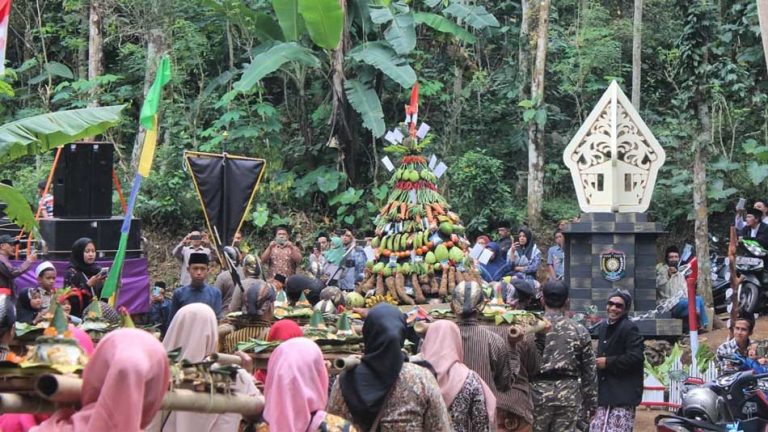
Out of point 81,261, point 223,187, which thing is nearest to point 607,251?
point 223,187

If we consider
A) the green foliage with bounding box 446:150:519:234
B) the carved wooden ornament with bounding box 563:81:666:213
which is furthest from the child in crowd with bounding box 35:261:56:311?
the green foliage with bounding box 446:150:519:234

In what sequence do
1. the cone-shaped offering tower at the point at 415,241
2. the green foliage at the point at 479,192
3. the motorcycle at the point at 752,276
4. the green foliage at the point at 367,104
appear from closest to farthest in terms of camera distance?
the cone-shaped offering tower at the point at 415,241 → the motorcycle at the point at 752,276 → the green foliage at the point at 367,104 → the green foliage at the point at 479,192

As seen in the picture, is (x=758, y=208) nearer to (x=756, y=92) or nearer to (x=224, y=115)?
(x=756, y=92)

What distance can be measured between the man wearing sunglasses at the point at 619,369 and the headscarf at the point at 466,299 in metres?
1.37

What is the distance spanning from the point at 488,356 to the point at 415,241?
553 centimetres

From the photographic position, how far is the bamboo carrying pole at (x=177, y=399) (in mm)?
4191

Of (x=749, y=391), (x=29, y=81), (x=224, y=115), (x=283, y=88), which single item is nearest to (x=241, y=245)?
(x=224, y=115)

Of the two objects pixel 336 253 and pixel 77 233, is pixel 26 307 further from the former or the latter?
pixel 336 253

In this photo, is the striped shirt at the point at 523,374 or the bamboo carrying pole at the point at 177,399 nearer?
the bamboo carrying pole at the point at 177,399

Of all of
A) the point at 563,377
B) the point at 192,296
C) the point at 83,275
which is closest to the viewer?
the point at 563,377

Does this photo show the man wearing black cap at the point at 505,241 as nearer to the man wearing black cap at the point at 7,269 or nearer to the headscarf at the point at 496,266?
the headscarf at the point at 496,266

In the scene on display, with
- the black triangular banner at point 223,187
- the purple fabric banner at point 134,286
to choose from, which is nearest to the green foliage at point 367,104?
the purple fabric banner at point 134,286

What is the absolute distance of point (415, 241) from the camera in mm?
13797

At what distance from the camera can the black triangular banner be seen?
13.4 meters
